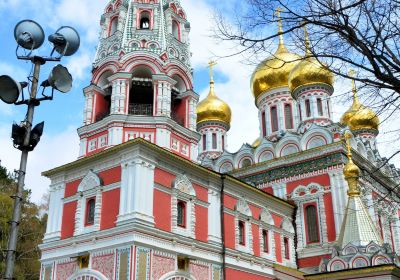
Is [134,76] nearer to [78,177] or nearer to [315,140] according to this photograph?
[78,177]

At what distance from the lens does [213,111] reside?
29156mm

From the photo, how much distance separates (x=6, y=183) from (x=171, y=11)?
57.7ft

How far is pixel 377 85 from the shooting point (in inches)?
227

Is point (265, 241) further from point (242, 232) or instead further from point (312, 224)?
point (312, 224)

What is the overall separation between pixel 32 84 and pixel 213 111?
2429 cm

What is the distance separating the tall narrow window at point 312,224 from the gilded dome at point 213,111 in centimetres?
1057

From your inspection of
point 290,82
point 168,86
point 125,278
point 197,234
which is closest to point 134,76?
point 168,86

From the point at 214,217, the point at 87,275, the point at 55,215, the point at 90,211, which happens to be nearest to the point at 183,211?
the point at 214,217

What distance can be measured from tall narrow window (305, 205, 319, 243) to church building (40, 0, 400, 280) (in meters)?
0.04

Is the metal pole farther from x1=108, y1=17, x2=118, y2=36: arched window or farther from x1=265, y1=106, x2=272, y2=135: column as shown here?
x1=265, y1=106, x2=272, y2=135: column

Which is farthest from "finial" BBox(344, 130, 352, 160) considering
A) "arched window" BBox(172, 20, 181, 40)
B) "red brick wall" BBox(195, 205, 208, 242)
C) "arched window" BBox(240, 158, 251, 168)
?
"arched window" BBox(172, 20, 181, 40)

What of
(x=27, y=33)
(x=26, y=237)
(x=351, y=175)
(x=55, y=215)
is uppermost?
(x=351, y=175)

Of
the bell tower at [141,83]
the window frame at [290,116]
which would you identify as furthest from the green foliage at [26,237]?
the window frame at [290,116]

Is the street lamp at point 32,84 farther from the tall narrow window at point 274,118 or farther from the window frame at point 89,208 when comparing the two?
the tall narrow window at point 274,118
